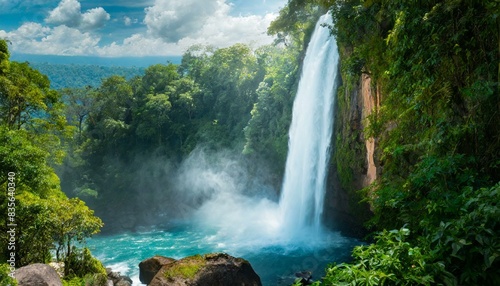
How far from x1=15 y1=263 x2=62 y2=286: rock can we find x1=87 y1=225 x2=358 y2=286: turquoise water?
5.61m

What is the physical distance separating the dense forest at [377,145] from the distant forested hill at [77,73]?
286 feet

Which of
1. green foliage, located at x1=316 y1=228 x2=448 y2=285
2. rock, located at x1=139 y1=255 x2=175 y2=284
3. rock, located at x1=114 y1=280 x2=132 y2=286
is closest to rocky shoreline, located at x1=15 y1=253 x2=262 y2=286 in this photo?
rock, located at x1=114 y1=280 x2=132 y2=286

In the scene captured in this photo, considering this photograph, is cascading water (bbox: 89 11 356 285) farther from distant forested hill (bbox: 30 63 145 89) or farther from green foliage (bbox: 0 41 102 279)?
distant forested hill (bbox: 30 63 145 89)

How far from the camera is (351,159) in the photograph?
577 inches

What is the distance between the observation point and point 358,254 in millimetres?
2916

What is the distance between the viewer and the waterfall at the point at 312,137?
16.8m

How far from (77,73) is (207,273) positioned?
124368mm

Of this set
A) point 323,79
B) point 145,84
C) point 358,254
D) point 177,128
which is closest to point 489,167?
point 358,254

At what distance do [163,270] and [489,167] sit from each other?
30.2 feet

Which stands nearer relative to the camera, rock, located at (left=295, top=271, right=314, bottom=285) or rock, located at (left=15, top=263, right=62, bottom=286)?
rock, located at (left=15, top=263, right=62, bottom=286)

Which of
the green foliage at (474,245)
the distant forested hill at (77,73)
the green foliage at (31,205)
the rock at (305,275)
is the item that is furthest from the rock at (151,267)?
the distant forested hill at (77,73)

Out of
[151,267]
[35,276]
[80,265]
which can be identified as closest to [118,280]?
[151,267]

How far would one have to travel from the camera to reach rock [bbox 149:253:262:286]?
10.2 m

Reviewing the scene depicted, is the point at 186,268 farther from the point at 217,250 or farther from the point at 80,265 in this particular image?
the point at 217,250
